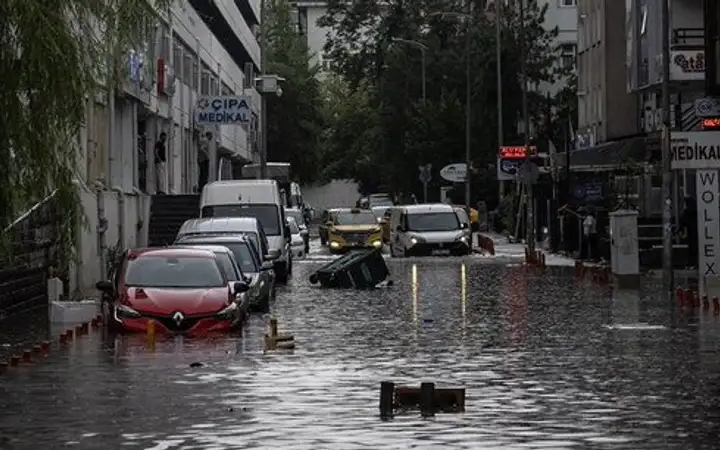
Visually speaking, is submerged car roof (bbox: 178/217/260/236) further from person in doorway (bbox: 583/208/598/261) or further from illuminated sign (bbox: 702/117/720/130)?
person in doorway (bbox: 583/208/598/261)

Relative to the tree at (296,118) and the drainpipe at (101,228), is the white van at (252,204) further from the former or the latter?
the tree at (296,118)

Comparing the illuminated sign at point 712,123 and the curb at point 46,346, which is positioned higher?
the illuminated sign at point 712,123

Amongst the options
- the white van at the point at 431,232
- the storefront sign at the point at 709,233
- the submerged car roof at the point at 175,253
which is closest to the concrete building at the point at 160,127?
the submerged car roof at the point at 175,253

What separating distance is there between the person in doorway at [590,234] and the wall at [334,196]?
99646 millimetres

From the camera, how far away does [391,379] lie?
65.8 ft

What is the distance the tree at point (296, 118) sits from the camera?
129000mm

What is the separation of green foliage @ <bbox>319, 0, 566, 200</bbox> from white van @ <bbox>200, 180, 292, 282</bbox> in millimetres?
29594

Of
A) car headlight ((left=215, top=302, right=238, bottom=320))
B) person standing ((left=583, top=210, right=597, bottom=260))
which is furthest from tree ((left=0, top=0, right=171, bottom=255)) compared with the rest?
person standing ((left=583, top=210, right=597, bottom=260))

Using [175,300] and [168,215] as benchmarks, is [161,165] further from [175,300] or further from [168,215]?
[175,300]

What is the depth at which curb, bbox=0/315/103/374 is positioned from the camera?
74.7ft

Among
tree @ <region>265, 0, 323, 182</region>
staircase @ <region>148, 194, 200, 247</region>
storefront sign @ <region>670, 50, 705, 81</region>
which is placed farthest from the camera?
tree @ <region>265, 0, 323, 182</region>

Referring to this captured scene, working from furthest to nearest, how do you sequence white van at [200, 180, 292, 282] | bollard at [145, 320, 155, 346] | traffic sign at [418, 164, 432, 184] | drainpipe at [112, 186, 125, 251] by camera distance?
traffic sign at [418, 164, 432, 184] < white van at [200, 180, 292, 282] < drainpipe at [112, 186, 125, 251] < bollard at [145, 320, 155, 346]

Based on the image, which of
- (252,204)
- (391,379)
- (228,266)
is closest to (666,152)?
(228,266)

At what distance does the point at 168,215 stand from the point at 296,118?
6992 cm
